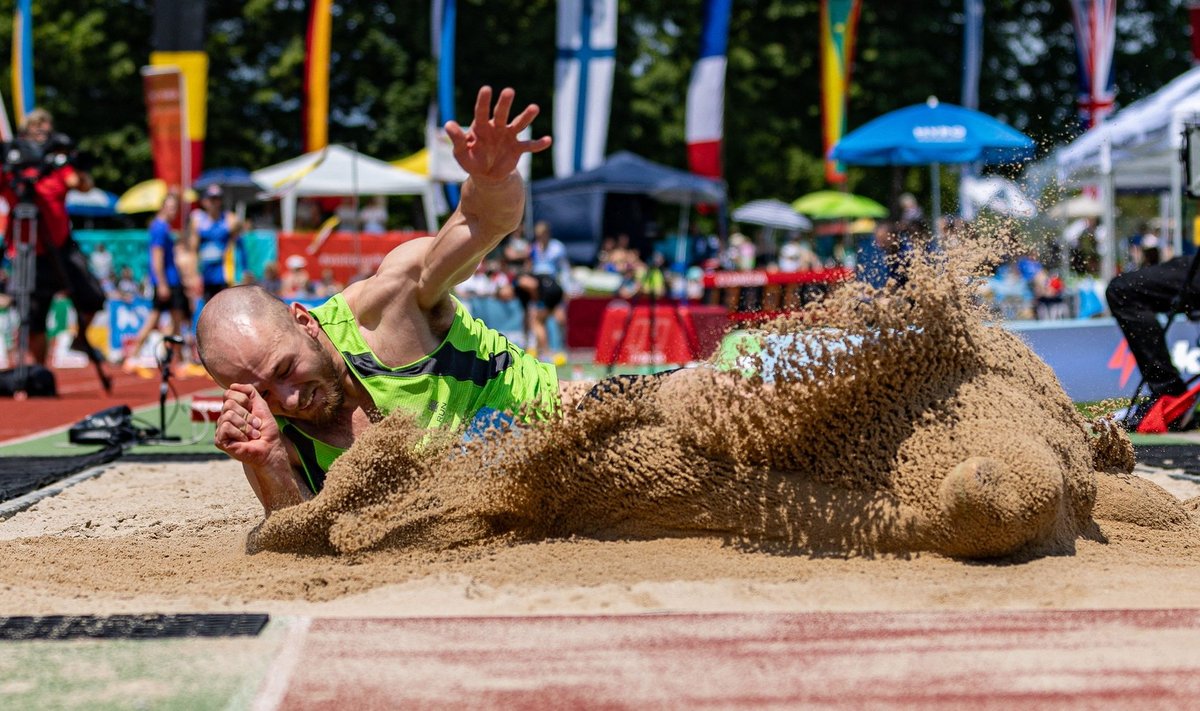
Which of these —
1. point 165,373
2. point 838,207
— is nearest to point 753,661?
point 165,373

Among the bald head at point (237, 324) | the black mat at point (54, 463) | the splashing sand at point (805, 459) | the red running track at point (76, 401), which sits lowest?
the red running track at point (76, 401)

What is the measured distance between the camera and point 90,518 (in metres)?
5.00

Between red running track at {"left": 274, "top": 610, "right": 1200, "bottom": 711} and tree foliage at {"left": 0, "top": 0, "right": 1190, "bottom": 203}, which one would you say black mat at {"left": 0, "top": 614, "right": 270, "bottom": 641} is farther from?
tree foliage at {"left": 0, "top": 0, "right": 1190, "bottom": 203}

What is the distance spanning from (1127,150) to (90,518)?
12425mm

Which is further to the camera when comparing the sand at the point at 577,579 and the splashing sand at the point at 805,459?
the splashing sand at the point at 805,459

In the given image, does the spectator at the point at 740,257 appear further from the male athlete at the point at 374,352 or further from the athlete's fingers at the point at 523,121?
the athlete's fingers at the point at 523,121

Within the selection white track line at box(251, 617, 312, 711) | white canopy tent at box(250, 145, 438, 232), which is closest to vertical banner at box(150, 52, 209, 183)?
white canopy tent at box(250, 145, 438, 232)

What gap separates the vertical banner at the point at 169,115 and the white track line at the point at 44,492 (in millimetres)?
11569

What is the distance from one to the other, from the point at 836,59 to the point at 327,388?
23128mm

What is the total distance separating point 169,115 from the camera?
17875 millimetres

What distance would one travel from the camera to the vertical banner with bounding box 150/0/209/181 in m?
19.5

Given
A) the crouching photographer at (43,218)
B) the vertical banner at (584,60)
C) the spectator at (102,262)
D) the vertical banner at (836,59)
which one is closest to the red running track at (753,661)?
the crouching photographer at (43,218)

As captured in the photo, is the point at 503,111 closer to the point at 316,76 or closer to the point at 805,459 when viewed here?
the point at 805,459

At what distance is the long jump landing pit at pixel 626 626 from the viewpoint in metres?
2.46
